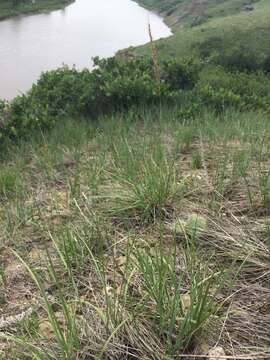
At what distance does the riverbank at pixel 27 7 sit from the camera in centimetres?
4344

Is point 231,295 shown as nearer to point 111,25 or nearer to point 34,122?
point 34,122

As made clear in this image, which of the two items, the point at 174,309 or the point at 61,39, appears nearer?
the point at 174,309

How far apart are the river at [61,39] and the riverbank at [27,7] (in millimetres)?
1182

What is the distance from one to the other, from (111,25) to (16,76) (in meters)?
18.2

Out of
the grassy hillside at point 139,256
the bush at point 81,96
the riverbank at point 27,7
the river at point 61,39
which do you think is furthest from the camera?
the riverbank at point 27,7

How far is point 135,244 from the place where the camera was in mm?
2881

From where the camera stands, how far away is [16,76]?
935 inches

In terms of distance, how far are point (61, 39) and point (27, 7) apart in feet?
53.4

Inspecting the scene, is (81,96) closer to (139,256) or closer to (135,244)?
(135,244)

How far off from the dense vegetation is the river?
13.5 m

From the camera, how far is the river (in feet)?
81.0

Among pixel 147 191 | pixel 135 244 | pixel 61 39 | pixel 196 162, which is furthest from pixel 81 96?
pixel 61 39

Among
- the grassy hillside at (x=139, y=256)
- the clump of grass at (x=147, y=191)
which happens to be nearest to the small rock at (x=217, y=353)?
the grassy hillside at (x=139, y=256)

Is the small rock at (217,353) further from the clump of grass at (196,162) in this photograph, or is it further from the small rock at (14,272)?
the clump of grass at (196,162)
